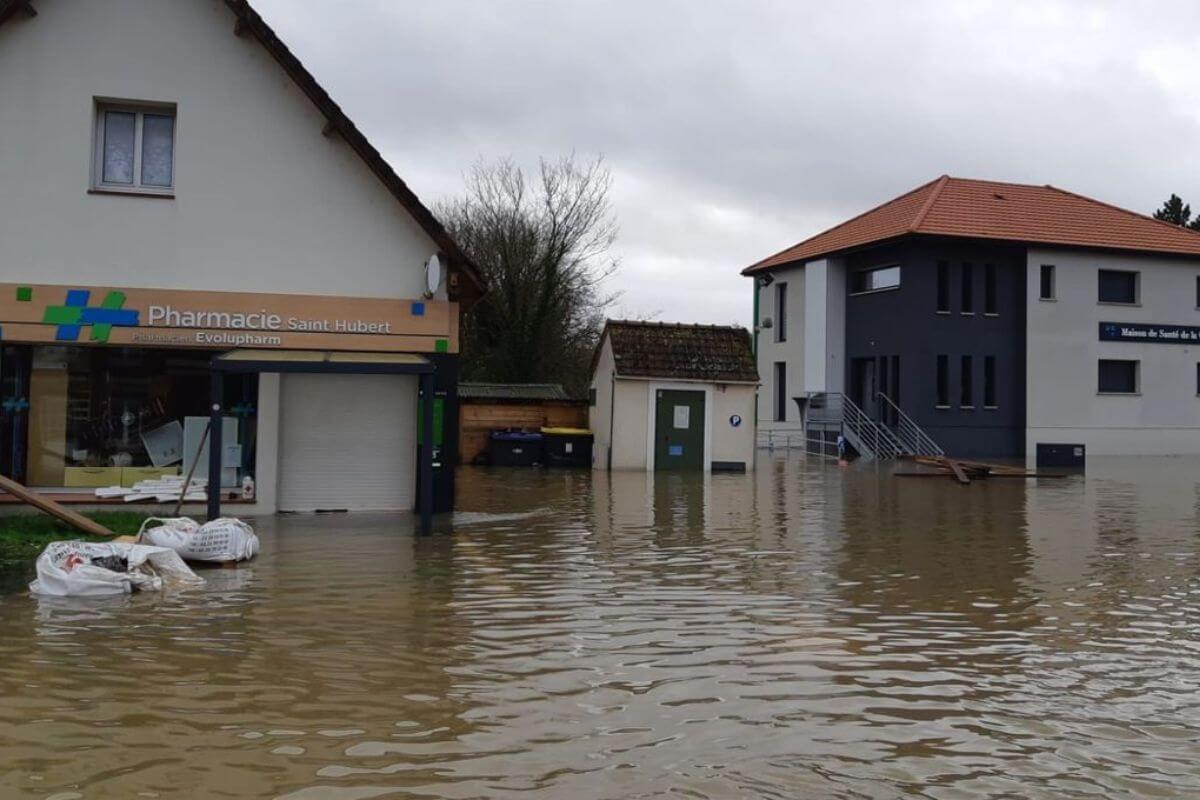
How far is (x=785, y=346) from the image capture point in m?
43.8

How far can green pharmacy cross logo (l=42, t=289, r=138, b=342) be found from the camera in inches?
566

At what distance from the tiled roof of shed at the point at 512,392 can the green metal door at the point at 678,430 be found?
429cm

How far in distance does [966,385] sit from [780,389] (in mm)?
8880

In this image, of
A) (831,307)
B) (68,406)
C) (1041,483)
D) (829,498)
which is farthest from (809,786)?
(831,307)

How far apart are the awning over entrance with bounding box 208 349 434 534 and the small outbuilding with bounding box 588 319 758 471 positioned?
540 inches

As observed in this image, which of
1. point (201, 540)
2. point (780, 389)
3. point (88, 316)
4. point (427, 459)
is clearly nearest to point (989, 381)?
point (780, 389)

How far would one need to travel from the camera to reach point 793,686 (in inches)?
251

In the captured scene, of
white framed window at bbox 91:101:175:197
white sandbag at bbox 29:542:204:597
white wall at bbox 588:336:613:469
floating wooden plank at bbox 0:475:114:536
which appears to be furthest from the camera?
white wall at bbox 588:336:613:469

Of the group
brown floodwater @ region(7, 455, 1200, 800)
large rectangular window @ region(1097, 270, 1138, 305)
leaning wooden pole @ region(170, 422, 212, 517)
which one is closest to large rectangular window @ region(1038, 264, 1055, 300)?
large rectangular window @ region(1097, 270, 1138, 305)

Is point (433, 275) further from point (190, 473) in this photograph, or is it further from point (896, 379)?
point (896, 379)

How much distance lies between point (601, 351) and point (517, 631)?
22.1m

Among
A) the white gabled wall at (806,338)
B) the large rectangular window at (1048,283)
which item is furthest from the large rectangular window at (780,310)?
the large rectangular window at (1048,283)

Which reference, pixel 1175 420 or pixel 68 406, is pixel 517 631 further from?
pixel 1175 420

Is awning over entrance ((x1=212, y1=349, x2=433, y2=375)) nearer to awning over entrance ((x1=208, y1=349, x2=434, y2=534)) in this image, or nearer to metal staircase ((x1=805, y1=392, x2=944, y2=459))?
awning over entrance ((x1=208, y1=349, x2=434, y2=534))
